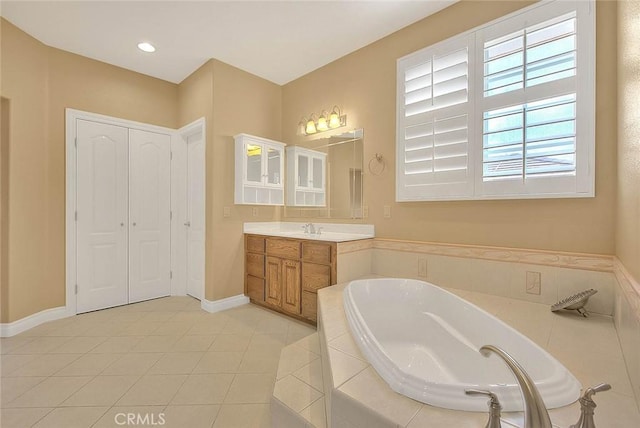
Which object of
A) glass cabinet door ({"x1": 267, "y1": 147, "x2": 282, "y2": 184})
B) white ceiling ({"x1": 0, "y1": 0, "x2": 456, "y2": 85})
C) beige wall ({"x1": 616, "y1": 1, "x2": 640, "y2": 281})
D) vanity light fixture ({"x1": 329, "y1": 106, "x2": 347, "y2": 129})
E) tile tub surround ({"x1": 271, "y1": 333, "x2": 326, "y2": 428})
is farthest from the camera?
glass cabinet door ({"x1": 267, "y1": 147, "x2": 282, "y2": 184})

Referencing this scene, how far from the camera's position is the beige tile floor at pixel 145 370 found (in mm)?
1473

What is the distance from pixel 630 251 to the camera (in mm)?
1160

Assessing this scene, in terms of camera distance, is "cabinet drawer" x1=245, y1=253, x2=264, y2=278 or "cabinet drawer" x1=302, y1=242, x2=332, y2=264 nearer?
"cabinet drawer" x1=302, y1=242, x2=332, y2=264

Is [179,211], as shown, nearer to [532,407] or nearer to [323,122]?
[323,122]

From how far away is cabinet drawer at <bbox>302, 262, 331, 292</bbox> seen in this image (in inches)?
95.0

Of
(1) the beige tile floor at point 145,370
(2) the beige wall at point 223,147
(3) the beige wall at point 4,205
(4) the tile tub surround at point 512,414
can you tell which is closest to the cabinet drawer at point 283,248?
(2) the beige wall at point 223,147

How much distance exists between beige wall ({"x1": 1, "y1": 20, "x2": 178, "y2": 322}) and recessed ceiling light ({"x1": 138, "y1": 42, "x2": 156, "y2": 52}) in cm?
64

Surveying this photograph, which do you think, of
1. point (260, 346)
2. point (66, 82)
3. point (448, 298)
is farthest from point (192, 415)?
point (66, 82)

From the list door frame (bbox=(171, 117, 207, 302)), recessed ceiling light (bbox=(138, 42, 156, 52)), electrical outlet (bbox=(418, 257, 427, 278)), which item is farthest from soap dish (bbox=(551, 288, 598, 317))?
recessed ceiling light (bbox=(138, 42, 156, 52))

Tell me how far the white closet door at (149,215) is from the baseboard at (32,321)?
2.02 ft

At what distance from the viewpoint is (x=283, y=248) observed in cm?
279

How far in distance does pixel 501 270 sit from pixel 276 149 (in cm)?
268

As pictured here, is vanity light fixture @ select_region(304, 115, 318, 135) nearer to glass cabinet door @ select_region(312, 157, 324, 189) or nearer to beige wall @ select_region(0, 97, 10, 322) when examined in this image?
glass cabinet door @ select_region(312, 157, 324, 189)

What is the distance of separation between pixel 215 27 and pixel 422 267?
2.86 m
